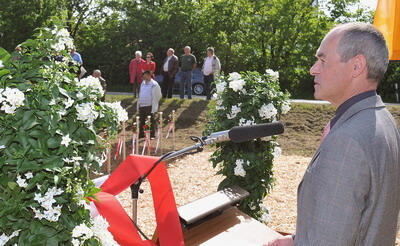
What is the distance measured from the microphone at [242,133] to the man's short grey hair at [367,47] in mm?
767

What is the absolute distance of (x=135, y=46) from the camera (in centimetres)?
2927

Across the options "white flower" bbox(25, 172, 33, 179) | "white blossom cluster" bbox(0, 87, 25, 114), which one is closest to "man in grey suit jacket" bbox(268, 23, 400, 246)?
"white flower" bbox(25, 172, 33, 179)

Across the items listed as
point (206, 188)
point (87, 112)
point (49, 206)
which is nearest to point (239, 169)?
point (87, 112)

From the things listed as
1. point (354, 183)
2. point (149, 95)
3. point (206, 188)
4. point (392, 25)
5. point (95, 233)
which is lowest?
point (206, 188)

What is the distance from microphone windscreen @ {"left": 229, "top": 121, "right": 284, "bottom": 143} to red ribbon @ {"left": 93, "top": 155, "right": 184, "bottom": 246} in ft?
1.44

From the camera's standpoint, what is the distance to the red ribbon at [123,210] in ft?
7.90

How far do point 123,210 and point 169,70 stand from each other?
1574 centimetres

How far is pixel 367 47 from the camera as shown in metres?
1.84

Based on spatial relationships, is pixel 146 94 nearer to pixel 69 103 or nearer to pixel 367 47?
pixel 69 103

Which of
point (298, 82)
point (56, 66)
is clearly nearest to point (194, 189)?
point (56, 66)

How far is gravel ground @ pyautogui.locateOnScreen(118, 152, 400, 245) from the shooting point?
21.6 feet

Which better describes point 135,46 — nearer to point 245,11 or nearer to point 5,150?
point 245,11

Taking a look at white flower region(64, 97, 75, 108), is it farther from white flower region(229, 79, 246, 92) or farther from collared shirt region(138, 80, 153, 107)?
collared shirt region(138, 80, 153, 107)

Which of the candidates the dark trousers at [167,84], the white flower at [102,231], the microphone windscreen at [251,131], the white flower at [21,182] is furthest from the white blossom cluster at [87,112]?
the dark trousers at [167,84]
